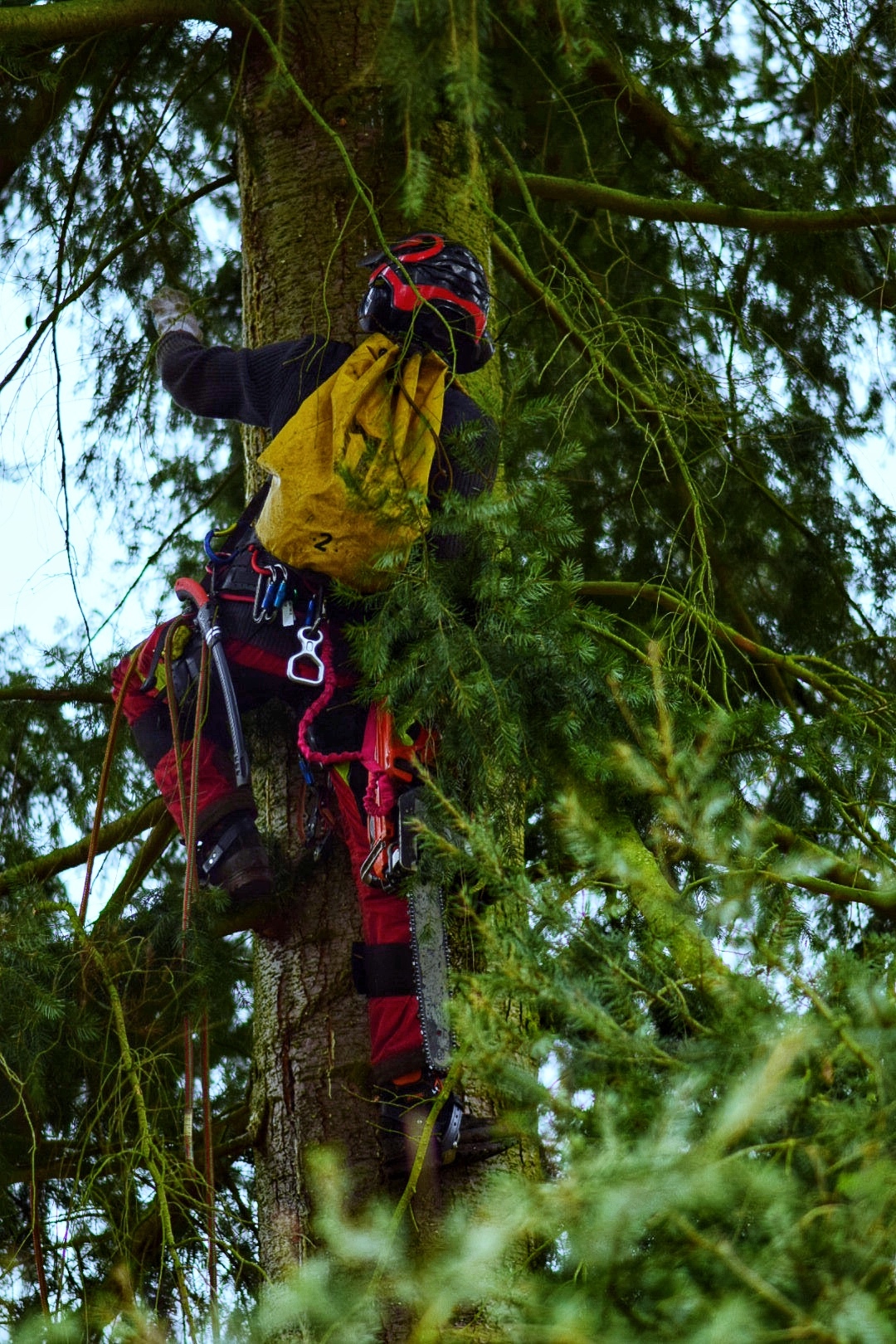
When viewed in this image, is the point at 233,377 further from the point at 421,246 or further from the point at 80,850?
the point at 80,850

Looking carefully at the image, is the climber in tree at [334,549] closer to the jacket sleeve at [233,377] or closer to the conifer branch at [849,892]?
the jacket sleeve at [233,377]

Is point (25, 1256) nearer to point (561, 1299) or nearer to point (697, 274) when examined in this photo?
point (561, 1299)

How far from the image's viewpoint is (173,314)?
402 centimetres

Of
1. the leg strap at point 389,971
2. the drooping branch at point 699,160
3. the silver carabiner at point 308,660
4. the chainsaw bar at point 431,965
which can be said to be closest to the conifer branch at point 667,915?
the chainsaw bar at point 431,965

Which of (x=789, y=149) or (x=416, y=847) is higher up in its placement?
(x=789, y=149)

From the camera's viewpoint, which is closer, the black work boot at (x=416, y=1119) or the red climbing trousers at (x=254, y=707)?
the black work boot at (x=416, y=1119)

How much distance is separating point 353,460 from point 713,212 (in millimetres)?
1473

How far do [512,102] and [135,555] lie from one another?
2.53 m

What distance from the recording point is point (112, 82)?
4.42 metres

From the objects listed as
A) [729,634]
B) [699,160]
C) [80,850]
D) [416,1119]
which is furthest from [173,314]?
[416,1119]

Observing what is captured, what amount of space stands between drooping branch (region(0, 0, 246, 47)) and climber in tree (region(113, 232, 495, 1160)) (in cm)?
69

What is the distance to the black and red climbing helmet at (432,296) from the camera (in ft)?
11.3

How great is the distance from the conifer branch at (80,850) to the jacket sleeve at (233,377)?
3.48 ft

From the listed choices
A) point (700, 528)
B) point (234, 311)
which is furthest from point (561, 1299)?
point (234, 311)
